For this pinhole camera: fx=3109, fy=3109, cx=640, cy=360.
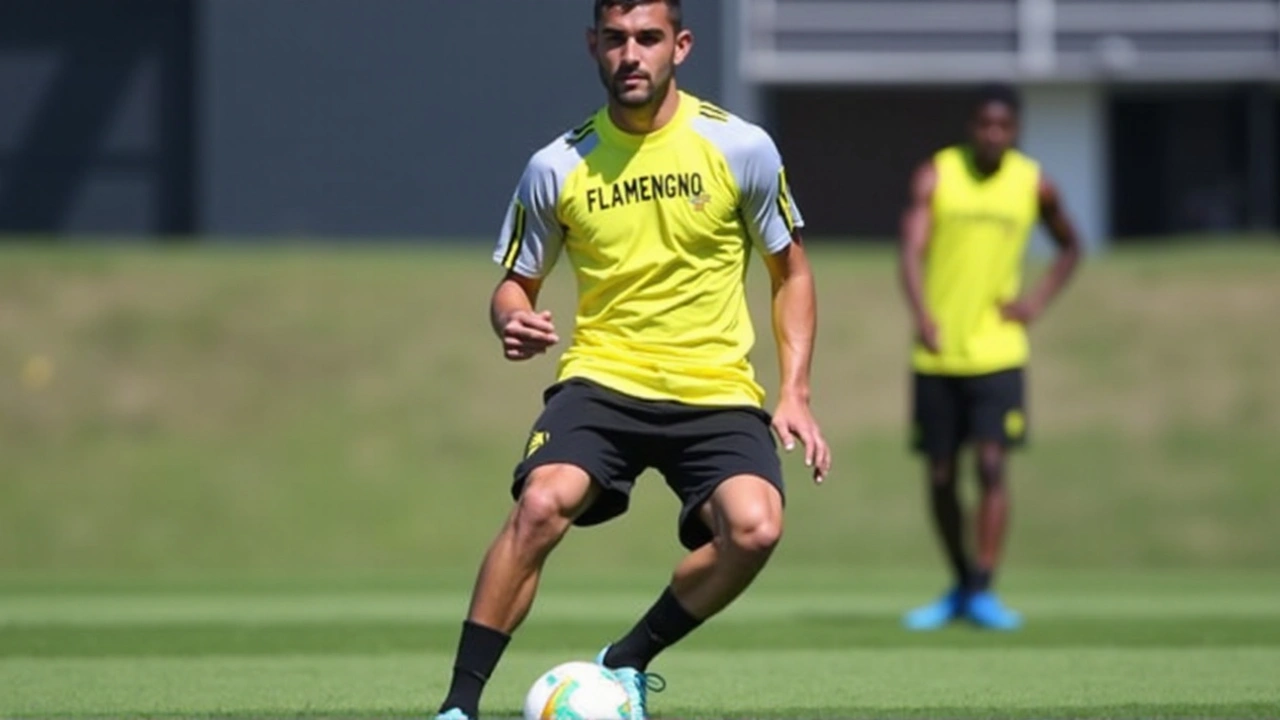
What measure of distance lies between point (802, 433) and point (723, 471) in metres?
0.28

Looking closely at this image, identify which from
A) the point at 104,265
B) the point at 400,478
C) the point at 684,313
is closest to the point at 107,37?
the point at 104,265

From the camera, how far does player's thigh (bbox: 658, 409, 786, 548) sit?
9180mm

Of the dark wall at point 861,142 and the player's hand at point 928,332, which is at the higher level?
the player's hand at point 928,332

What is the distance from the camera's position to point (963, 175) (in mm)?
14961

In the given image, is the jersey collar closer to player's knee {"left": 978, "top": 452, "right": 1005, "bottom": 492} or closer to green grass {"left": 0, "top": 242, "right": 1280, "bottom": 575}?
player's knee {"left": 978, "top": 452, "right": 1005, "bottom": 492}

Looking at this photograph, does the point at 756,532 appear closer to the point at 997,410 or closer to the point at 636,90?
the point at 636,90

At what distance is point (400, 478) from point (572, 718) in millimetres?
12428

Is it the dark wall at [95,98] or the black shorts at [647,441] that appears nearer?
the black shorts at [647,441]

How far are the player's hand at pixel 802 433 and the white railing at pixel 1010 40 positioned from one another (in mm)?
23379

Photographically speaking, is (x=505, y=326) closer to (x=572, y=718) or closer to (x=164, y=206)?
(x=572, y=718)

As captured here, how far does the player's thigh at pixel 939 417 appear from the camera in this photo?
1471 cm

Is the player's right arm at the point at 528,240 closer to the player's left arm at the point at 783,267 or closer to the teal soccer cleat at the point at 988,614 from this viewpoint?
the player's left arm at the point at 783,267

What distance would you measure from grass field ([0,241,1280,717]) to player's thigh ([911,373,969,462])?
40.2 inches

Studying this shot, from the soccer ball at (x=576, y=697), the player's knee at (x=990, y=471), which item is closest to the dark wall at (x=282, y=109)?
the player's knee at (x=990, y=471)
